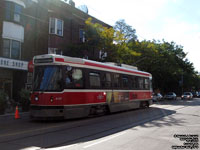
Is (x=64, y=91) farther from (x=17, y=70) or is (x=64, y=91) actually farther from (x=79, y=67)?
(x=17, y=70)

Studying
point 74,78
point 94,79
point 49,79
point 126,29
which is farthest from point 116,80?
point 126,29

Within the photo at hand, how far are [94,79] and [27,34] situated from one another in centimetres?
1200

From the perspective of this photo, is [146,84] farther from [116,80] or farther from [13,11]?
[13,11]

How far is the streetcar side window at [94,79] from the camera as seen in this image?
1191cm

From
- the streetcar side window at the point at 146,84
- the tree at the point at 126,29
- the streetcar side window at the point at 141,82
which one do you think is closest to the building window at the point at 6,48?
the streetcar side window at the point at 141,82

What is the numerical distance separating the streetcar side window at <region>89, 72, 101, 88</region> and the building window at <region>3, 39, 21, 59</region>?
10.5 metres

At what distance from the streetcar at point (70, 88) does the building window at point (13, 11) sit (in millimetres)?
10408

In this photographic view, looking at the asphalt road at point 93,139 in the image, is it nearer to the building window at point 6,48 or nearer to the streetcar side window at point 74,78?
the streetcar side window at point 74,78

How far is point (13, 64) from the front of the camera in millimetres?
18906

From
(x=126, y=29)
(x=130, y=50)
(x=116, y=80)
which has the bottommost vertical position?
(x=116, y=80)

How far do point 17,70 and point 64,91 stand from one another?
11569mm

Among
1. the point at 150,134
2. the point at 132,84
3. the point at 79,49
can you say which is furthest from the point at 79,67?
the point at 79,49

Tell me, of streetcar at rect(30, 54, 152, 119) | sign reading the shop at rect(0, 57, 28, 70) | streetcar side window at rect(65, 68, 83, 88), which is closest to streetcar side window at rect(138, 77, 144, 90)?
streetcar at rect(30, 54, 152, 119)

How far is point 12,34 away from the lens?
19.4m
